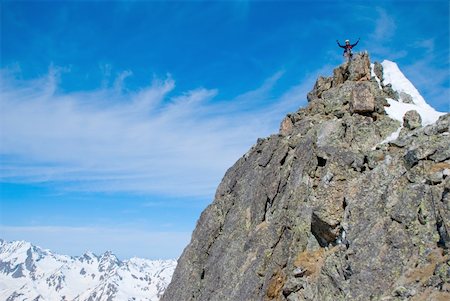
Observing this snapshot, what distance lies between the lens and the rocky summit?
1126 inches

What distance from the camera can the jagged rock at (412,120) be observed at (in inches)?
1544

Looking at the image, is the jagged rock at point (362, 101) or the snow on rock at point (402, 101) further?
the jagged rock at point (362, 101)

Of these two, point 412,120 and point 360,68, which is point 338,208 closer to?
point 412,120

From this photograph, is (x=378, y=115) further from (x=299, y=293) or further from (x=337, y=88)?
(x=299, y=293)

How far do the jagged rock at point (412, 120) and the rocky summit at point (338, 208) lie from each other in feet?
0.38

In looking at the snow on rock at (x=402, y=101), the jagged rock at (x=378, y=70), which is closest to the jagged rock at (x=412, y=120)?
the snow on rock at (x=402, y=101)

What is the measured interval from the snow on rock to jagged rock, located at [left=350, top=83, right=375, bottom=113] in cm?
221

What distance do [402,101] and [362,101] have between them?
27.7 feet

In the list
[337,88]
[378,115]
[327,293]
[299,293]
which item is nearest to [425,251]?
[327,293]

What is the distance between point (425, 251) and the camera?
90.0 ft

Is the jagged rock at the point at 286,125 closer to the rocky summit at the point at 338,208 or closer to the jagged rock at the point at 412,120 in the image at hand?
the rocky summit at the point at 338,208

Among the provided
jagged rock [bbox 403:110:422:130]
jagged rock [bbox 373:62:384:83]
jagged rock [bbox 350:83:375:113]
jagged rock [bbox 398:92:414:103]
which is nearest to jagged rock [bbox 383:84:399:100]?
jagged rock [bbox 398:92:414:103]

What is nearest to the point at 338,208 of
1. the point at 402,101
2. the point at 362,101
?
the point at 362,101

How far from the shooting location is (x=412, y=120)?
39875mm
